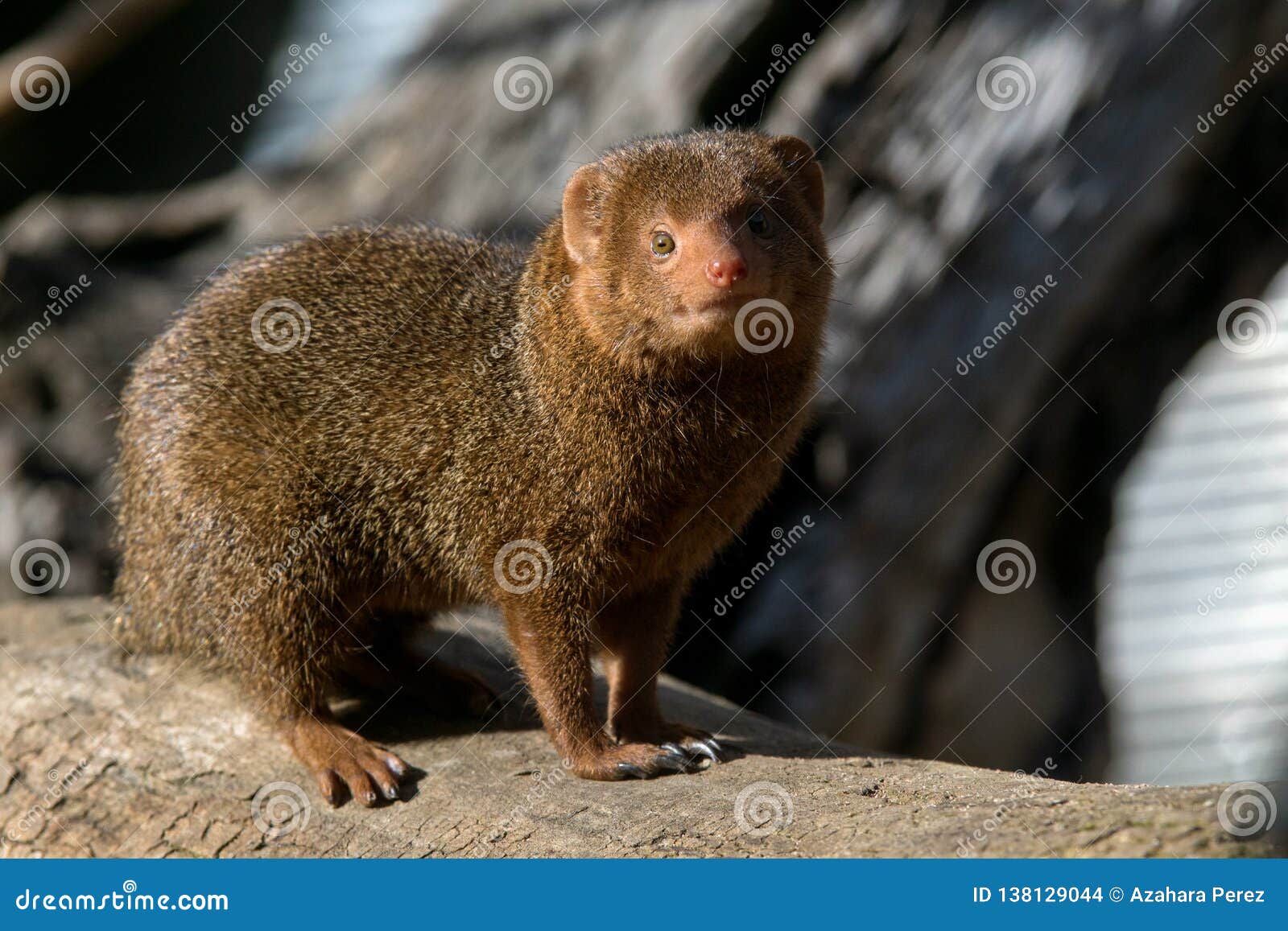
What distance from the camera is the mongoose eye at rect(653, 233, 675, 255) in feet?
12.8

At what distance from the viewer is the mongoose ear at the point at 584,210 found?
4.15m

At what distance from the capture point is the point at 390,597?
14.9 feet

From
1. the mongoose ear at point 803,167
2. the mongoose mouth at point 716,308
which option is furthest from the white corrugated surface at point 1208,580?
the mongoose mouth at point 716,308

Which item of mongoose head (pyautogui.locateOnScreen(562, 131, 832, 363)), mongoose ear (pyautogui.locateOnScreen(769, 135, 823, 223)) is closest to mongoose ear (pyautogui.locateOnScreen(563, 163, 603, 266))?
mongoose head (pyautogui.locateOnScreen(562, 131, 832, 363))

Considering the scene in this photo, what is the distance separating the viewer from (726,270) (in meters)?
3.65

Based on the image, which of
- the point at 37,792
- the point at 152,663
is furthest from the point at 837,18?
the point at 37,792

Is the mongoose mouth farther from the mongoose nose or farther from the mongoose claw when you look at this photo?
the mongoose claw

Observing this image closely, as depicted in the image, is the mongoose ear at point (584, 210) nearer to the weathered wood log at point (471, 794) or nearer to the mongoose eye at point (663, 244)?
the mongoose eye at point (663, 244)

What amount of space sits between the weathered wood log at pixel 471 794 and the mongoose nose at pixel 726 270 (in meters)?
1.61

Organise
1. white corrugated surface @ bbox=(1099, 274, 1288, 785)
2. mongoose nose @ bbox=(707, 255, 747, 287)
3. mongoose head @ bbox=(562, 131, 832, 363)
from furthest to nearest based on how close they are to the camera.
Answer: white corrugated surface @ bbox=(1099, 274, 1288, 785), mongoose head @ bbox=(562, 131, 832, 363), mongoose nose @ bbox=(707, 255, 747, 287)

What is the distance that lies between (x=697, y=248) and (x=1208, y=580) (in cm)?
668

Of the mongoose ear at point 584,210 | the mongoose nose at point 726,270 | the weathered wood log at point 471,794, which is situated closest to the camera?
the weathered wood log at point 471,794

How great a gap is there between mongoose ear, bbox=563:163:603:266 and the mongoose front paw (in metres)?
1.93

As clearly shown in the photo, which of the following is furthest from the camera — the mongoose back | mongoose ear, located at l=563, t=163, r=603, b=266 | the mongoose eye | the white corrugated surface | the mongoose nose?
the white corrugated surface
